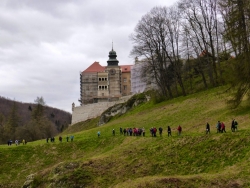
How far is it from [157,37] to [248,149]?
3183 centimetres

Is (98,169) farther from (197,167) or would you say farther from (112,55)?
(112,55)

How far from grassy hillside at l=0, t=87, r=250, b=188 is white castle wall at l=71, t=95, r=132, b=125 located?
32.6 meters

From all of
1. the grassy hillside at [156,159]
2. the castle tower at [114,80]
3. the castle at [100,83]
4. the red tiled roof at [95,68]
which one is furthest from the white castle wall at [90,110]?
the grassy hillside at [156,159]

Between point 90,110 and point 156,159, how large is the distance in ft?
160

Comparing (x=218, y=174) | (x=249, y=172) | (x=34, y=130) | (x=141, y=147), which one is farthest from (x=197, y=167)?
(x=34, y=130)

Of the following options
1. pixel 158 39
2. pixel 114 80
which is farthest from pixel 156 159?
pixel 114 80

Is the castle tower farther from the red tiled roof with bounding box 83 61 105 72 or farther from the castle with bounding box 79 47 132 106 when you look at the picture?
the red tiled roof with bounding box 83 61 105 72

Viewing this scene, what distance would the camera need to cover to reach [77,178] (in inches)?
818

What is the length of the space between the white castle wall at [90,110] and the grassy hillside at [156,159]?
32.6m

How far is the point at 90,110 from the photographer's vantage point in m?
69.4

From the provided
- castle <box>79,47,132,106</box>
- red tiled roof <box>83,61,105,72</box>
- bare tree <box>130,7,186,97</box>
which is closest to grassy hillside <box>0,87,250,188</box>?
bare tree <box>130,7,186,97</box>

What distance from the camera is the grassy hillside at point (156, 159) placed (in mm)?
17047

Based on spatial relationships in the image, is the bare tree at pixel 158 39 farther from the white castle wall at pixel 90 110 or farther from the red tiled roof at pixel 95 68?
the red tiled roof at pixel 95 68

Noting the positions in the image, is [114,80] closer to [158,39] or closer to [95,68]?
[95,68]
